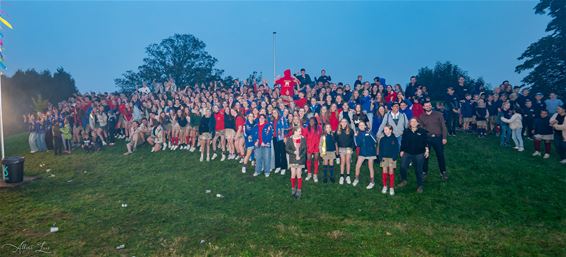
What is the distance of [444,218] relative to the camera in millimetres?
9031

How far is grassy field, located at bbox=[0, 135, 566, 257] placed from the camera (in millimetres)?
7680

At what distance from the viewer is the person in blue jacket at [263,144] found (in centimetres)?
1318

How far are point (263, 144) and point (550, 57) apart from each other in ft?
82.5

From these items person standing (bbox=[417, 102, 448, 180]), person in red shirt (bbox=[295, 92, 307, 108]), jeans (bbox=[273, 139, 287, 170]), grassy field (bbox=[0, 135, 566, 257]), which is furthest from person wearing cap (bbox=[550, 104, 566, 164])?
jeans (bbox=[273, 139, 287, 170])

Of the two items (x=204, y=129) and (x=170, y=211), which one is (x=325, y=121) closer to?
(x=204, y=129)

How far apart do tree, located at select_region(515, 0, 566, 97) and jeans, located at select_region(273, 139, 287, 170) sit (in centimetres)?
2268

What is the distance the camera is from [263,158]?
1355 centimetres

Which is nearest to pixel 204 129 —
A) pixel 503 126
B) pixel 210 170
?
pixel 210 170

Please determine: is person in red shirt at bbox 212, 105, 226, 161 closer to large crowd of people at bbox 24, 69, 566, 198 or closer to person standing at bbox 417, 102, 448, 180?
large crowd of people at bbox 24, 69, 566, 198

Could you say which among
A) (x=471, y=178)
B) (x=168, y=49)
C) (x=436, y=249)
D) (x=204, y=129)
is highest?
(x=168, y=49)

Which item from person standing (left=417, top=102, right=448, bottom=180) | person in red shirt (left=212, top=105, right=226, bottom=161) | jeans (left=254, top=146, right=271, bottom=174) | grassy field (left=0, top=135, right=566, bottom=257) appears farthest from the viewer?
person in red shirt (left=212, top=105, right=226, bottom=161)

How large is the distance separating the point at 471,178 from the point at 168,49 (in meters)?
53.1

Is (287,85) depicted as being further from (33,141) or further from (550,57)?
(550,57)

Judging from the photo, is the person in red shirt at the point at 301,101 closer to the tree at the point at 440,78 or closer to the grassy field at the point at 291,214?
the grassy field at the point at 291,214
